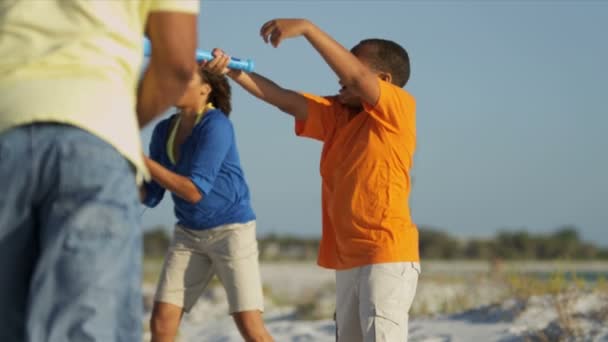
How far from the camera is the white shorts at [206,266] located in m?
6.21

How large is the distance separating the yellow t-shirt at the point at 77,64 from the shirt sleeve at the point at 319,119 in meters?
2.74

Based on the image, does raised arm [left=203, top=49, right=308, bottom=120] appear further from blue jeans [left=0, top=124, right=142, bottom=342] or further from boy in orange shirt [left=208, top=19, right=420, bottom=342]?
blue jeans [left=0, top=124, right=142, bottom=342]

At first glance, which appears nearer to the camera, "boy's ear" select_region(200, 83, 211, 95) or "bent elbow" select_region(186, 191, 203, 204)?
"bent elbow" select_region(186, 191, 203, 204)

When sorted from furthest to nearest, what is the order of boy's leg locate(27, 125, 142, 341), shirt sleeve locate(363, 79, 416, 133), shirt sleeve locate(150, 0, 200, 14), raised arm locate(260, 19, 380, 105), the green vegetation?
the green vegetation, shirt sleeve locate(363, 79, 416, 133), raised arm locate(260, 19, 380, 105), shirt sleeve locate(150, 0, 200, 14), boy's leg locate(27, 125, 142, 341)

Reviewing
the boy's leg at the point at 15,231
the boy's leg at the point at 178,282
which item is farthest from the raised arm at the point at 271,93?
the boy's leg at the point at 15,231

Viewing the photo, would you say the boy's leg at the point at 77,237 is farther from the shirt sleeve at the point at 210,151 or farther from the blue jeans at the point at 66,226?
the shirt sleeve at the point at 210,151

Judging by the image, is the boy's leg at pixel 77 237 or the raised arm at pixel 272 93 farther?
the raised arm at pixel 272 93

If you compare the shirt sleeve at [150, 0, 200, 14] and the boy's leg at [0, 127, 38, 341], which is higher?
the shirt sleeve at [150, 0, 200, 14]

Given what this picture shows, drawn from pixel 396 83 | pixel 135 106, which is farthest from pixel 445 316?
pixel 135 106

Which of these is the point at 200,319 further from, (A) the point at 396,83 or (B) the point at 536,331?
(A) the point at 396,83

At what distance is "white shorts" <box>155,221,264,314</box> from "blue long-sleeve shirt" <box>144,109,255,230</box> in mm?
78

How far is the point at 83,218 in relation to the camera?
8.64ft

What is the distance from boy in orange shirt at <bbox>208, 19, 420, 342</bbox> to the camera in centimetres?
514

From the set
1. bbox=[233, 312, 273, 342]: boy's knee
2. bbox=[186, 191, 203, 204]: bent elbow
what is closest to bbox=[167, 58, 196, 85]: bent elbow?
bbox=[186, 191, 203, 204]: bent elbow
